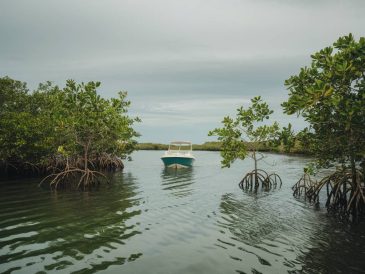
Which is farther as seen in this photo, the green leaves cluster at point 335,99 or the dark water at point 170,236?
the green leaves cluster at point 335,99

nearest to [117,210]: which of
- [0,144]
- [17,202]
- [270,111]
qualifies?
[17,202]

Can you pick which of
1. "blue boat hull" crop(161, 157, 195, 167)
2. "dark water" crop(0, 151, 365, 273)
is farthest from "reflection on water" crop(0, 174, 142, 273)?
"blue boat hull" crop(161, 157, 195, 167)

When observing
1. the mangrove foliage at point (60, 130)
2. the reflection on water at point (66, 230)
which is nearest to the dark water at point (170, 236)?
the reflection on water at point (66, 230)

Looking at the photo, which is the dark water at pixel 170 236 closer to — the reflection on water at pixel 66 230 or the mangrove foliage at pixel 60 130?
the reflection on water at pixel 66 230

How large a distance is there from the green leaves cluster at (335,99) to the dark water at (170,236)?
3.50m

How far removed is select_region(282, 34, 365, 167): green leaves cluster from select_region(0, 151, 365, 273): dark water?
350 cm

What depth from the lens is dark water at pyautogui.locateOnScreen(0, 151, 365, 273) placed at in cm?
946

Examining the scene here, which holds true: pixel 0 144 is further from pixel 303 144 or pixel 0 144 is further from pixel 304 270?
pixel 304 270

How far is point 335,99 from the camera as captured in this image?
39.7 feet

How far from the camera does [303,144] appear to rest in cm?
1709

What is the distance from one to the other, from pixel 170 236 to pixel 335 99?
789 centimetres

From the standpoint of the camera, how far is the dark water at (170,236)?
946 cm

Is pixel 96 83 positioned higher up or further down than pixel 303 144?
higher up

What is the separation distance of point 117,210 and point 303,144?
1006cm
